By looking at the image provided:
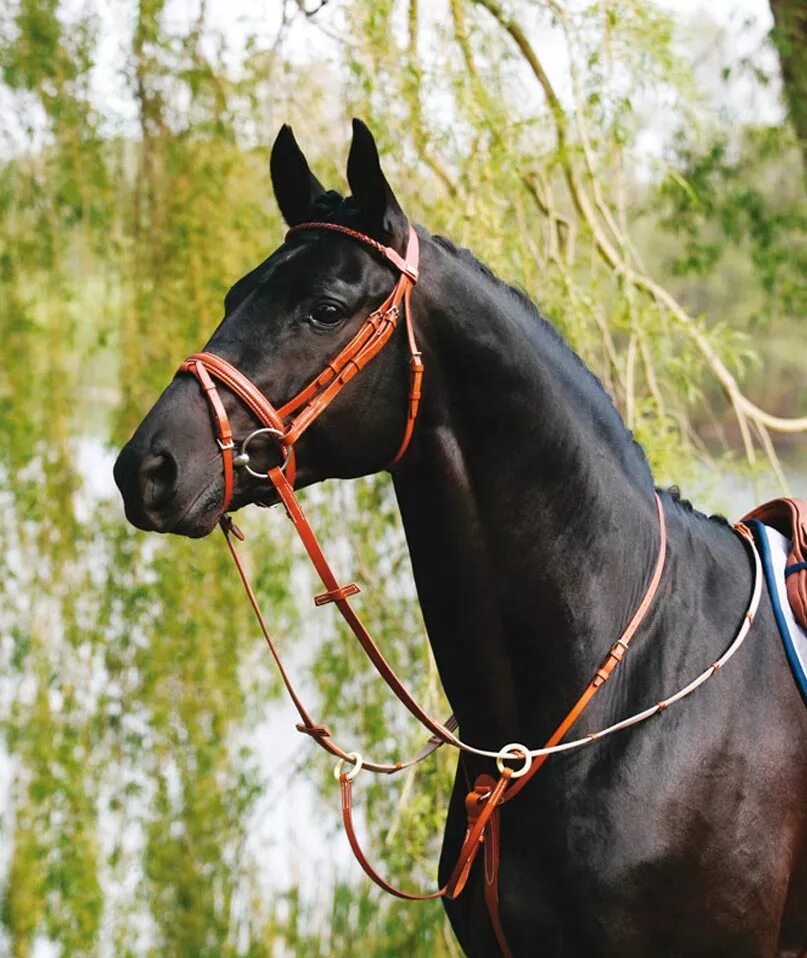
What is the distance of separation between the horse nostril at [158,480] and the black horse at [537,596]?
0.12 feet

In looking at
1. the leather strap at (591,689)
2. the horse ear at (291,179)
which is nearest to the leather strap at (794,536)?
the leather strap at (591,689)

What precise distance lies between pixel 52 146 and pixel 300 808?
330 centimetres

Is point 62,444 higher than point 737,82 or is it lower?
lower

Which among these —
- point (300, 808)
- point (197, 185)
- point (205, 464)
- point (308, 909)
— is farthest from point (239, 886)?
point (205, 464)

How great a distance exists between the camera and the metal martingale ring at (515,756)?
7.36 ft

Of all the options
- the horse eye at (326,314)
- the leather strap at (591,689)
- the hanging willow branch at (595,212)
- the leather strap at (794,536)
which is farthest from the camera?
the hanging willow branch at (595,212)

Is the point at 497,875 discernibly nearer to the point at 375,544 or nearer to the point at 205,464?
the point at 205,464

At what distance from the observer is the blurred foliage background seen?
13.8 feet

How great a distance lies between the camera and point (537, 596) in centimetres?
229

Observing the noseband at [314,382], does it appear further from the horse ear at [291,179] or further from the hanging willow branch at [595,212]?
the hanging willow branch at [595,212]

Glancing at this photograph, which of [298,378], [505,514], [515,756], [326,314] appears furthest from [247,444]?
[515,756]

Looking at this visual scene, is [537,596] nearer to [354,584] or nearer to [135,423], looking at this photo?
[354,584]

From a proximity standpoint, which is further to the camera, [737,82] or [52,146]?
[737,82]

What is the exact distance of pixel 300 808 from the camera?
6.53 meters
